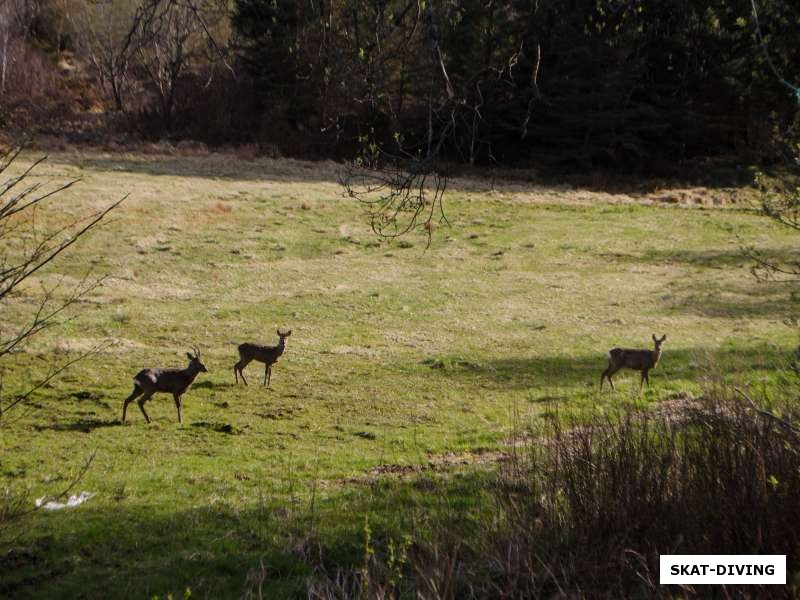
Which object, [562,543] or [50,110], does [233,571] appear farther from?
[50,110]

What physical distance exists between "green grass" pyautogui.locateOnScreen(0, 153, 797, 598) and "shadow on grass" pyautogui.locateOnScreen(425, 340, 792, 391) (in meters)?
0.10

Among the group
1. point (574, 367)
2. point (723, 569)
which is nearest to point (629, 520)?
point (723, 569)

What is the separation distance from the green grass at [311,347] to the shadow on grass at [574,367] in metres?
0.10

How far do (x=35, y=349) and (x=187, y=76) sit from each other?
3482 centimetres

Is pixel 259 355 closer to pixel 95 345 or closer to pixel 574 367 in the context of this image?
pixel 95 345

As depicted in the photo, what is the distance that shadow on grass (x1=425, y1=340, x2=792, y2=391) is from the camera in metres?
19.3

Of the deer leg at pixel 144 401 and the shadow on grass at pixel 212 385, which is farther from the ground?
the deer leg at pixel 144 401

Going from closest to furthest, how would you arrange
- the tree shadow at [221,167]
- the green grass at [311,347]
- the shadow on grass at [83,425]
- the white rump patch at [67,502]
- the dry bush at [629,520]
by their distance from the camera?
the dry bush at [629,520] → the green grass at [311,347] → the white rump patch at [67,502] → the shadow on grass at [83,425] → the tree shadow at [221,167]

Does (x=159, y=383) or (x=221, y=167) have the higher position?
(x=221, y=167)

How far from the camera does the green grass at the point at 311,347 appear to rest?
10.3 meters

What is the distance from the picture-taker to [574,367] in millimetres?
20688

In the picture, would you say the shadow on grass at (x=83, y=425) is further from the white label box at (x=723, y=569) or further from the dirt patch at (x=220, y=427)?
the white label box at (x=723, y=569)

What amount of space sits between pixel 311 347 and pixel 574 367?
642 cm

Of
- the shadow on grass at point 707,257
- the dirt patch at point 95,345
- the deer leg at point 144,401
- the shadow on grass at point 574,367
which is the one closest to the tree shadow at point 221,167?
the shadow on grass at point 707,257
